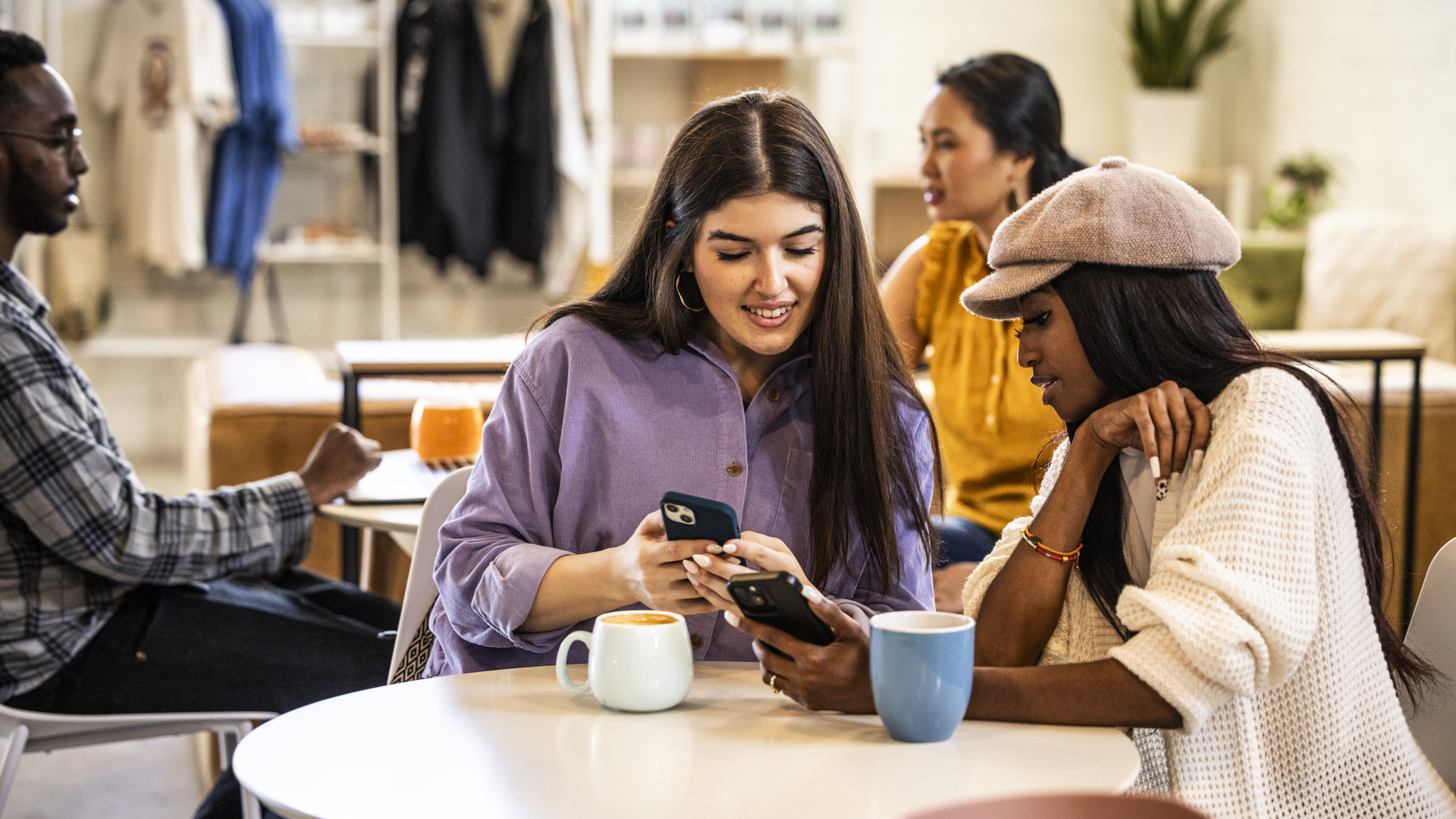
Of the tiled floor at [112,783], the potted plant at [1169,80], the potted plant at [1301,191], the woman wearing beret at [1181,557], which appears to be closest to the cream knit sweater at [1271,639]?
the woman wearing beret at [1181,557]

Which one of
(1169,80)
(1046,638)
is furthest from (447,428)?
(1169,80)

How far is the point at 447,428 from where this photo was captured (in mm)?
2328

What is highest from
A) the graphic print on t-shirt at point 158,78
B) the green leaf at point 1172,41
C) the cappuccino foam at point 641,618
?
the green leaf at point 1172,41

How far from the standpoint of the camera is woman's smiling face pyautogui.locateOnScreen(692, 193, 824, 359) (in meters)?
1.44

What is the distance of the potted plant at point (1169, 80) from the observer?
20.6 ft

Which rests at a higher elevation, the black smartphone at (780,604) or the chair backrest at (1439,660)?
the black smartphone at (780,604)

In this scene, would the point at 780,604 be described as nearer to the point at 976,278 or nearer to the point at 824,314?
the point at 824,314

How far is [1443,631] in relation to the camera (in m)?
1.31

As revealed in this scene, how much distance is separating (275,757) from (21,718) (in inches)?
37.8

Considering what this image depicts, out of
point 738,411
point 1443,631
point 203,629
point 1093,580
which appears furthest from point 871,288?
point 203,629

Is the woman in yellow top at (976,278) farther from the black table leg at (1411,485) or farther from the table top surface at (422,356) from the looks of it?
the black table leg at (1411,485)

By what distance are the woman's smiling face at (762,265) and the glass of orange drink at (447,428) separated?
958mm

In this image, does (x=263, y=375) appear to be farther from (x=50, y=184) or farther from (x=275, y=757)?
(x=275, y=757)

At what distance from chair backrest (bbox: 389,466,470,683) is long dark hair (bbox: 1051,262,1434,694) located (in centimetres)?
79
